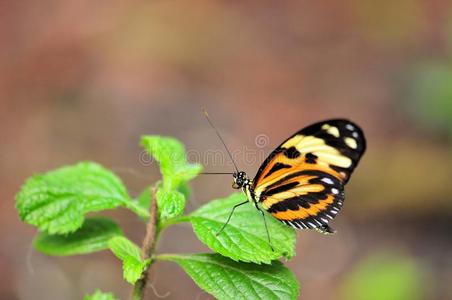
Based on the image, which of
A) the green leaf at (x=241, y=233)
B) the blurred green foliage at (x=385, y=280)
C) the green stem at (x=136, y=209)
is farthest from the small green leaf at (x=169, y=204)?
the blurred green foliage at (x=385, y=280)

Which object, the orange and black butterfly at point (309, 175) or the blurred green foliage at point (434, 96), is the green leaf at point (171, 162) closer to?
the orange and black butterfly at point (309, 175)

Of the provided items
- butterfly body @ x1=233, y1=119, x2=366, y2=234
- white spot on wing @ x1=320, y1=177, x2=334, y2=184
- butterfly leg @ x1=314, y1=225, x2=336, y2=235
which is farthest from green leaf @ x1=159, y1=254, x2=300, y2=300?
white spot on wing @ x1=320, y1=177, x2=334, y2=184

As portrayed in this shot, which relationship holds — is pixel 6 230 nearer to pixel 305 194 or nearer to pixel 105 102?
pixel 105 102

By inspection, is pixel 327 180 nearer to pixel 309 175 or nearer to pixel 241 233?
pixel 309 175

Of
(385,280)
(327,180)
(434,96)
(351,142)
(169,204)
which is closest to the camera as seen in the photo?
(169,204)

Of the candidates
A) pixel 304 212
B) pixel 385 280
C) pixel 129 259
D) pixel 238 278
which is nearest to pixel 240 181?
pixel 304 212

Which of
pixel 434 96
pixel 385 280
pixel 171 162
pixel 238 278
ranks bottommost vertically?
pixel 385 280
